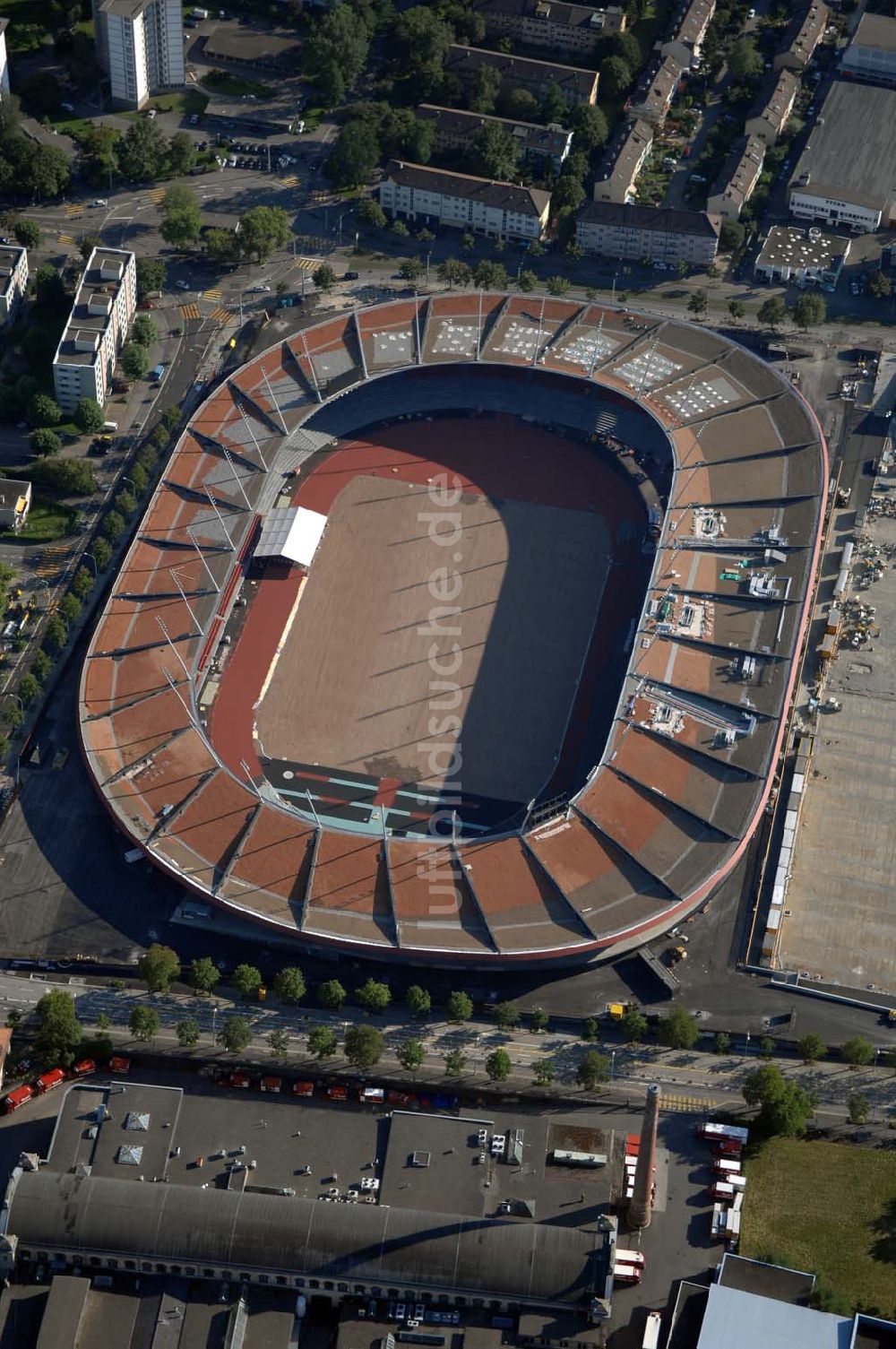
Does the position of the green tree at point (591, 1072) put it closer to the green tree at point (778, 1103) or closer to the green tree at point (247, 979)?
the green tree at point (778, 1103)

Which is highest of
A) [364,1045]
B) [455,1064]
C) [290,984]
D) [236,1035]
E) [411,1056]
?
[290,984]

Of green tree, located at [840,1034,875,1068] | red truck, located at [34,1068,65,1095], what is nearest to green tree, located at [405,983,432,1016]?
red truck, located at [34,1068,65,1095]

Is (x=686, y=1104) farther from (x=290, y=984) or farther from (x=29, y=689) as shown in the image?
(x=29, y=689)

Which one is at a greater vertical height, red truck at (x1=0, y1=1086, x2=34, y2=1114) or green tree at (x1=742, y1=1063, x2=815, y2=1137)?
green tree at (x1=742, y1=1063, x2=815, y2=1137)

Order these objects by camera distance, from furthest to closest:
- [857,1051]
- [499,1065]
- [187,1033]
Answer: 1. [187,1033]
2. [857,1051]
3. [499,1065]

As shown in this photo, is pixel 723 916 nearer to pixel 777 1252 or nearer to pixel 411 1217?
pixel 777 1252

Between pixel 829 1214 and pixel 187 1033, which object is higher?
pixel 187 1033

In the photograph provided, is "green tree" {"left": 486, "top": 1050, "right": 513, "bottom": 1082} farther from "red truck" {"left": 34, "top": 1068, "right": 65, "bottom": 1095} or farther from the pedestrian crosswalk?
"red truck" {"left": 34, "top": 1068, "right": 65, "bottom": 1095}

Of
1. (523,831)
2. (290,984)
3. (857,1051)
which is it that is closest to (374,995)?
(290,984)
